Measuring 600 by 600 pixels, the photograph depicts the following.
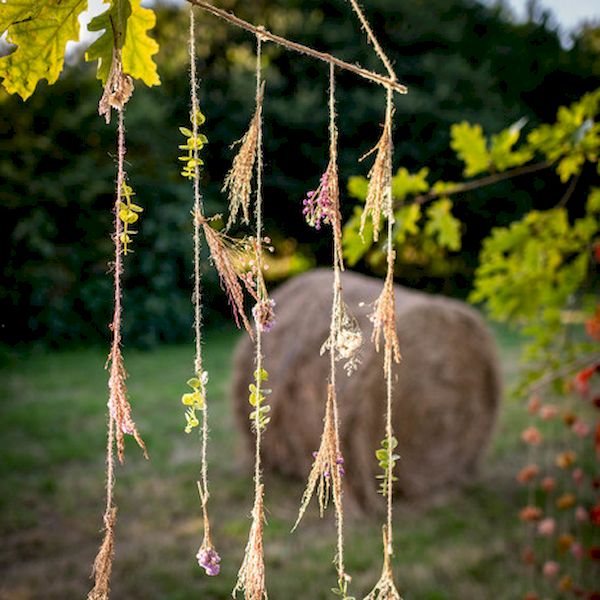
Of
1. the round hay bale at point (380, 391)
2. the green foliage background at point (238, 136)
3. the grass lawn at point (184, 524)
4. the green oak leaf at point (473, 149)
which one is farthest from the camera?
the green foliage background at point (238, 136)

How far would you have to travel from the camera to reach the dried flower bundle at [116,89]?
0.75 m

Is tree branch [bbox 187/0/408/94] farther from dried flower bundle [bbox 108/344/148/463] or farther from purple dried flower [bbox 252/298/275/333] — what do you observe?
dried flower bundle [bbox 108/344/148/463]

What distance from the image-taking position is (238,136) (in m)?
12.7

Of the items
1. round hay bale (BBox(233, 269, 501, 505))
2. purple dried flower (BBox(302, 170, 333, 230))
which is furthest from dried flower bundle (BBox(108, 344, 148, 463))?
round hay bale (BBox(233, 269, 501, 505))

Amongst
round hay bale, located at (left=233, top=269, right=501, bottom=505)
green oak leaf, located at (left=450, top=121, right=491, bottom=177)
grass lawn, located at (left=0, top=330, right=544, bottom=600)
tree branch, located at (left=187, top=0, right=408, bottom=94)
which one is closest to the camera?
tree branch, located at (left=187, top=0, right=408, bottom=94)

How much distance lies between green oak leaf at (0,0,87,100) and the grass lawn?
290 centimetres

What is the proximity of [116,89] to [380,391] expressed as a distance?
3.72m

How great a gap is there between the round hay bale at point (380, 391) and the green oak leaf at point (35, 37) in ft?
11.0

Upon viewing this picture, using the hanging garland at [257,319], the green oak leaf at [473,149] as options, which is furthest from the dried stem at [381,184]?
the green oak leaf at [473,149]

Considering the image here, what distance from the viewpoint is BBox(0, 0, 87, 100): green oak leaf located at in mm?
806

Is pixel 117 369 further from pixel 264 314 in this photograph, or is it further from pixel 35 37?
pixel 35 37

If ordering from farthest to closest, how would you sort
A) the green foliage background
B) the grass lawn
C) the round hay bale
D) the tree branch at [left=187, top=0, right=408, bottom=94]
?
the green foliage background < the round hay bale < the grass lawn < the tree branch at [left=187, top=0, right=408, bottom=94]

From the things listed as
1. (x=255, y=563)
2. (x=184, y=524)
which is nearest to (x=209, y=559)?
(x=255, y=563)

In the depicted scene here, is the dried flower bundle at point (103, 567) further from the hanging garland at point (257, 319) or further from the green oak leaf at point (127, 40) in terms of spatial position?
the green oak leaf at point (127, 40)
